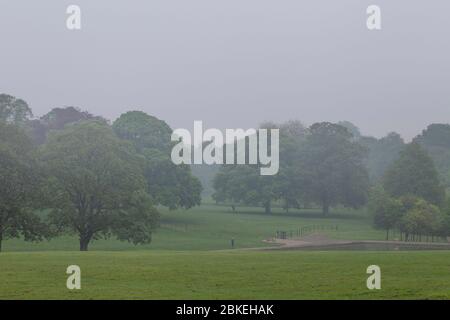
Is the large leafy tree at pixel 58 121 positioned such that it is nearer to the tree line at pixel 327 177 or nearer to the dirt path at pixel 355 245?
the tree line at pixel 327 177

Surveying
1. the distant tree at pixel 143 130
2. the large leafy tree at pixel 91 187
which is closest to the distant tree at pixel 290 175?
the distant tree at pixel 143 130

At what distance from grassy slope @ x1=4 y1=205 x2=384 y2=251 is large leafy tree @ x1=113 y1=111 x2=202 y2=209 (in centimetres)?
349

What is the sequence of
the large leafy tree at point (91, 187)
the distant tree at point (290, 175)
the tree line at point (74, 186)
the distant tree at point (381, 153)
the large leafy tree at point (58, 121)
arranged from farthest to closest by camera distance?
the distant tree at point (381, 153), the distant tree at point (290, 175), the large leafy tree at point (58, 121), the large leafy tree at point (91, 187), the tree line at point (74, 186)

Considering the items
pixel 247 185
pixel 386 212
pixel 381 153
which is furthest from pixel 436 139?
pixel 386 212

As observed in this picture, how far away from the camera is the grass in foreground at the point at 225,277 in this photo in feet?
57.3

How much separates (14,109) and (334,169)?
50875mm

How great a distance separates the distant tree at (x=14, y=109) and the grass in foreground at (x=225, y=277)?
60.4 meters

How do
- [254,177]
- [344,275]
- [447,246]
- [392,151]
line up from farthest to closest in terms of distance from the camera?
[392,151] < [254,177] < [447,246] < [344,275]

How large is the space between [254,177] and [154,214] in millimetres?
47636

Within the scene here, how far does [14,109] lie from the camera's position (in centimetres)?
8419

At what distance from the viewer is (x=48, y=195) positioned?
43938mm
